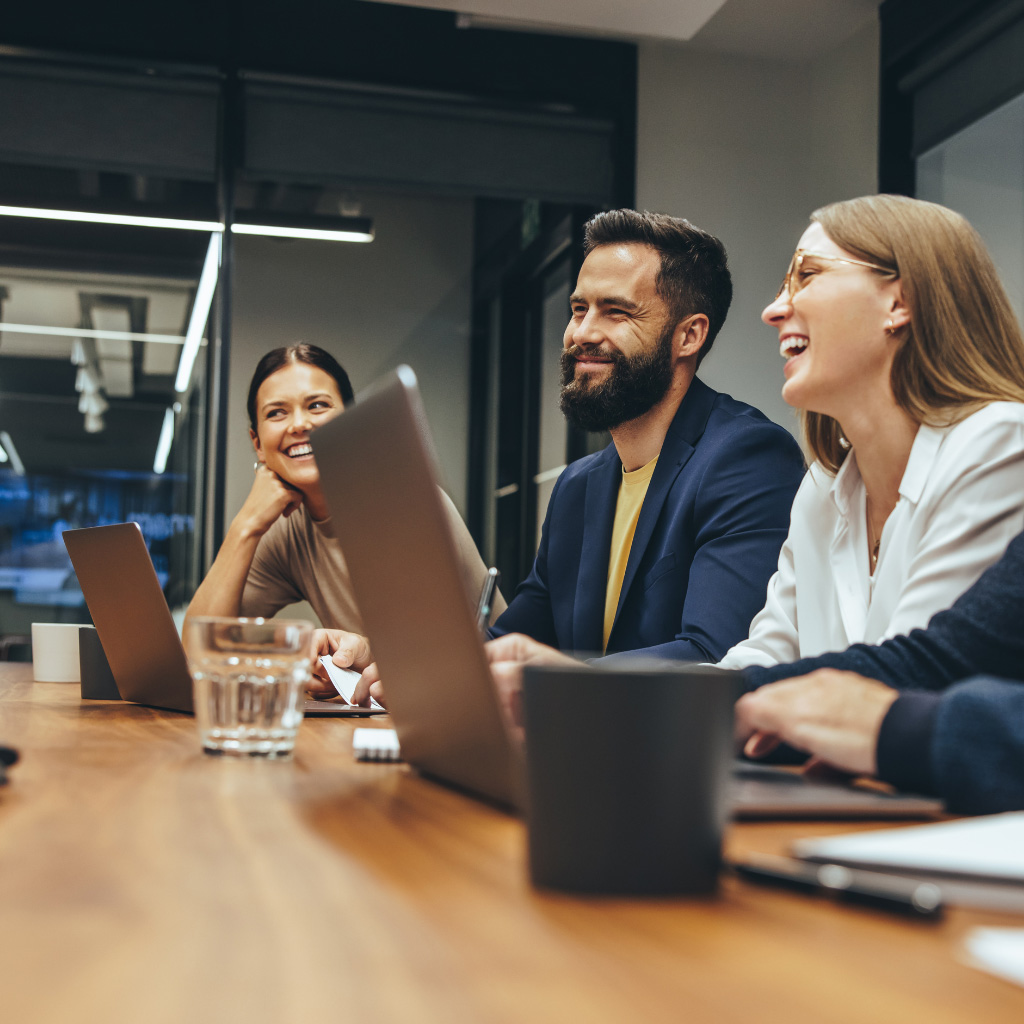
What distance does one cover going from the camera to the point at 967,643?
99 cm

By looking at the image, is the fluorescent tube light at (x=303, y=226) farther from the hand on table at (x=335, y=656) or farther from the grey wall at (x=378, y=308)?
the hand on table at (x=335, y=656)

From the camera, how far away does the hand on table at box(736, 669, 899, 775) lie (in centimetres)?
76

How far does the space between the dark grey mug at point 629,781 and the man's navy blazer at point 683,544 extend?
3.70ft

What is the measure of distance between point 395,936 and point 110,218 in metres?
3.85

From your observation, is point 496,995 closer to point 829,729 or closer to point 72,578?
point 829,729

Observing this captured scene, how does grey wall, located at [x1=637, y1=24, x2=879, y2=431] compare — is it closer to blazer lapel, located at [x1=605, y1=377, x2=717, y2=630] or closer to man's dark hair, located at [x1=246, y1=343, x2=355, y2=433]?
man's dark hair, located at [x1=246, y1=343, x2=355, y2=433]

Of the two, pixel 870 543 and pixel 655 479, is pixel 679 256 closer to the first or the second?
pixel 655 479

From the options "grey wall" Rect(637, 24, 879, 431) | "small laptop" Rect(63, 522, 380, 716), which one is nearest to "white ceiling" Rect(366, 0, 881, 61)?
"grey wall" Rect(637, 24, 879, 431)

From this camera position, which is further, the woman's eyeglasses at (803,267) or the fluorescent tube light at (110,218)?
the fluorescent tube light at (110,218)

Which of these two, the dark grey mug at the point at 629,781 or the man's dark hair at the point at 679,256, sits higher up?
the man's dark hair at the point at 679,256

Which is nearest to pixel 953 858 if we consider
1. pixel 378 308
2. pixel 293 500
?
pixel 293 500

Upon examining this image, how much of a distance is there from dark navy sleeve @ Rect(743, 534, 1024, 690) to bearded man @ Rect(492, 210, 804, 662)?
571mm

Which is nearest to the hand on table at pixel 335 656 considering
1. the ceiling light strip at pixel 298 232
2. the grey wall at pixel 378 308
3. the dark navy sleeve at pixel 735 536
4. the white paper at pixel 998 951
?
the dark navy sleeve at pixel 735 536

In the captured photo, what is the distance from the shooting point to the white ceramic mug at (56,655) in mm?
1862
